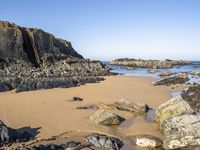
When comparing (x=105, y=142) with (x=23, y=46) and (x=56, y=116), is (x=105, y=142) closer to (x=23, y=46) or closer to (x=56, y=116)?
(x=56, y=116)

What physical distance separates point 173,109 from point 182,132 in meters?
2.51

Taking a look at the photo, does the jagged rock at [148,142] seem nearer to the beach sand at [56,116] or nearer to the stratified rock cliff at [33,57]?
the beach sand at [56,116]

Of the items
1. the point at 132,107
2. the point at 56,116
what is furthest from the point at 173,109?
the point at 56,116

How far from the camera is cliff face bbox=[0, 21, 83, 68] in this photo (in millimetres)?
39531

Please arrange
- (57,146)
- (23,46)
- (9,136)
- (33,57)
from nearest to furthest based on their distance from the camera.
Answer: (57,146) < (9,136) < (23,46) < (33,57)

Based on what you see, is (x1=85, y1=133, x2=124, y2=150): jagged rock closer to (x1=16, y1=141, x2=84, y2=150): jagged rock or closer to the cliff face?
(x1=16, y1=141, x2=84, y2=150): jagged rock

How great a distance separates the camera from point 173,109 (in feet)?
41.6

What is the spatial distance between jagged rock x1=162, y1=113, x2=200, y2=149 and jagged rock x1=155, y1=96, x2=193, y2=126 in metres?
1.58

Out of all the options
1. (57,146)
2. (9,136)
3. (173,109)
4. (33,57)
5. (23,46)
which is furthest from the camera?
(33,57)

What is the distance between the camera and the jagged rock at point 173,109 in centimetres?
1240

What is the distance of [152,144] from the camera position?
10141 millimetres

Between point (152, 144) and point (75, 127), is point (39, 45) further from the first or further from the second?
point (152, 144)

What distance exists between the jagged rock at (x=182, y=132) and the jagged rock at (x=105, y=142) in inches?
59.4

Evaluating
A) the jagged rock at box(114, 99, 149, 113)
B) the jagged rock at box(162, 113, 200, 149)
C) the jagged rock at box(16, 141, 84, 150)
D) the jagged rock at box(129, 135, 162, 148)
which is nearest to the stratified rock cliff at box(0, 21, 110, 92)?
the jagged rock at box(114, 99, 149, 113)
